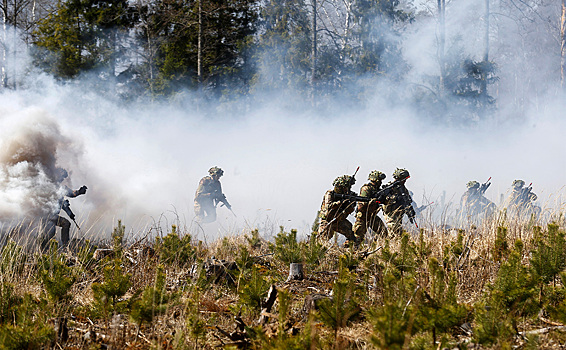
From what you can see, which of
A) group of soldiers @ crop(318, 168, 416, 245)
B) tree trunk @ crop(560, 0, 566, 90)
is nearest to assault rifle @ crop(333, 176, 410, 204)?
group of soldiers @ crop(318, 168, 416, 245)

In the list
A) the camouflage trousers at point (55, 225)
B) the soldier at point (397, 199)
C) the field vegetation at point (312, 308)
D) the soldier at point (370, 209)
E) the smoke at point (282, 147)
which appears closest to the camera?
the field vegetation at point (312, 308)

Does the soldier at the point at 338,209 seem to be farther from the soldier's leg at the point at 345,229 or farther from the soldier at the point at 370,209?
the soldier at the point at 370,209

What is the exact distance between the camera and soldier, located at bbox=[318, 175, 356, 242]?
687 cm

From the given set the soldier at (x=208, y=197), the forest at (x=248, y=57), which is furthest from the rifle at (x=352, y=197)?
the forest at (x=248, y=57)

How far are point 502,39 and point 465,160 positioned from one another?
15.8 m

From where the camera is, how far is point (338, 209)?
6.84 metres

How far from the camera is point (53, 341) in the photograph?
6.55ft

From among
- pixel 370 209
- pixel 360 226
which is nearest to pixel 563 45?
pixel 370 209

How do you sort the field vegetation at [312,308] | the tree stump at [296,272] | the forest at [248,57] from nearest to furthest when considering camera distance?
the field vegetation at [312,308]
the tree stump at [296,272]
the forest at [248,57]

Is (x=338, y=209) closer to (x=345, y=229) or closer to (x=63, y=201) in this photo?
(x=345, y=229)

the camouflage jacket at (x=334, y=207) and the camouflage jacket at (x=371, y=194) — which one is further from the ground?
the camouflage jacket at (x=371, y=194)

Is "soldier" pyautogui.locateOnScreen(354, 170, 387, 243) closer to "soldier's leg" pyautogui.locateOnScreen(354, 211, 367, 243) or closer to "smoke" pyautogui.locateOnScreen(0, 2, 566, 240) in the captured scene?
"soldier's leg" pyautogui.locateOnScreen(354, 211, 367, 243)

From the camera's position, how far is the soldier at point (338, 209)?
22.5ft

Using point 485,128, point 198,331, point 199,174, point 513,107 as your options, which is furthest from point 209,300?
point 513,107
